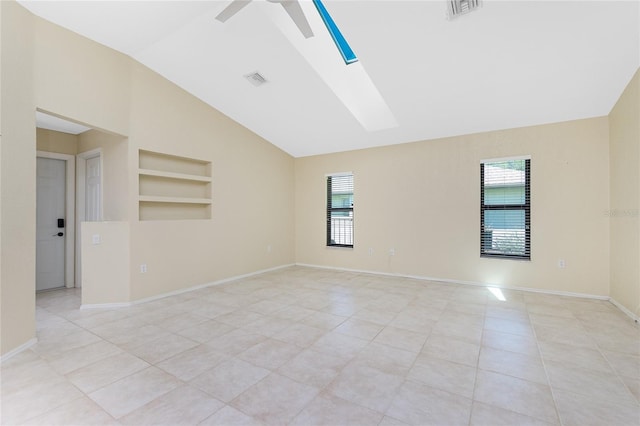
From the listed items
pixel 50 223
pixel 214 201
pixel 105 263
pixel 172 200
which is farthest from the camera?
pixel 214 201

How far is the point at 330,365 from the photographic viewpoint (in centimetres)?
216

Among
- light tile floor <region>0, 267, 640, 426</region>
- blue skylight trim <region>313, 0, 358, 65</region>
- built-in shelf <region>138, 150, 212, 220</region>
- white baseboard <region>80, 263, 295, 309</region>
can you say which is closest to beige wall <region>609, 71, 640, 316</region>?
light tile floor <region>0, 267, 640, 426</region>

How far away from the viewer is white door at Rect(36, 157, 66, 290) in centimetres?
432

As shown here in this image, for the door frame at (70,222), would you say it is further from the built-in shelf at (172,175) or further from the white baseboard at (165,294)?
the built-in shelf at (172,175)

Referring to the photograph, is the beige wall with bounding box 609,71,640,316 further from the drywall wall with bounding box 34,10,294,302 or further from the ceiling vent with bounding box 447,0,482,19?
the drywall wall with bounding box 34,10,294,302

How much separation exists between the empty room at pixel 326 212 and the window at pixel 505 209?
31 millimetres

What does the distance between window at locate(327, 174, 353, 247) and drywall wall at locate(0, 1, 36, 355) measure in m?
4.53

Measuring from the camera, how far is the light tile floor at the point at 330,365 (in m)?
1.64

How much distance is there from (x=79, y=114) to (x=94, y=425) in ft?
9.94

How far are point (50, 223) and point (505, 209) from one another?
701 centimetres

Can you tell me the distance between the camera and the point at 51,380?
1.96 metres

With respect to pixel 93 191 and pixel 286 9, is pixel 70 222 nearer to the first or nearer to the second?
pixel 93 191

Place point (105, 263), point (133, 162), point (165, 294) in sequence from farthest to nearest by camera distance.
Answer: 1. point (165, 294)
2. point (133, 162)
3. point (105, 263)

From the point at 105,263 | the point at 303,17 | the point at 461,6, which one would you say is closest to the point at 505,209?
the point at 461,6
